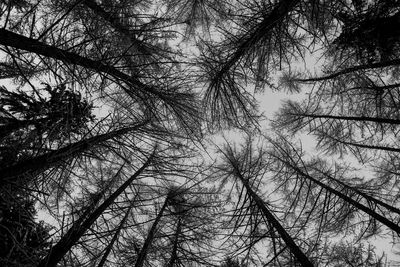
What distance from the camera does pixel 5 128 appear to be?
4.52 metres

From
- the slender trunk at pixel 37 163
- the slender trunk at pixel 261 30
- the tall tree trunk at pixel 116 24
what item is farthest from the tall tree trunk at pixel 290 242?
the tall tree trunk at pixel 116 24

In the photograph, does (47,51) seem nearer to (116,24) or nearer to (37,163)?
(37,163)

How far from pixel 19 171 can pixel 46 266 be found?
1.00 meters

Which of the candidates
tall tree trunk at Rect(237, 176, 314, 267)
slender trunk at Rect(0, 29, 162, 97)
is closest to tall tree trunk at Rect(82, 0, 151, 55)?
slender trunk at Rect(0, 29, 162, 97)

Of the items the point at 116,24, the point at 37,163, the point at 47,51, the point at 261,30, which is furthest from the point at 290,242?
the point at 116,24

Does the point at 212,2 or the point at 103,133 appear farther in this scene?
the point at 212,2

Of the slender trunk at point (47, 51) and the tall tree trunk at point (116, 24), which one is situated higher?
the tall tree trunk at point (116, 24)

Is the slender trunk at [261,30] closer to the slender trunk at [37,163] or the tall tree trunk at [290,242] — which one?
the tall tree trunk at [290,242]

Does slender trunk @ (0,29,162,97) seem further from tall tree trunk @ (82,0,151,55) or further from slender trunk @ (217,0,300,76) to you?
slender trunk @ (217,0,300,76)

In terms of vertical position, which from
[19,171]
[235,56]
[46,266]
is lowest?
[46,266]

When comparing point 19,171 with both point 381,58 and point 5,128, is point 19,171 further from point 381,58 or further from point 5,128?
point 381,58

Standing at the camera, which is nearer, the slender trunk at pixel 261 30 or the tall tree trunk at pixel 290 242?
the tall tree trunk at pixel 290 242

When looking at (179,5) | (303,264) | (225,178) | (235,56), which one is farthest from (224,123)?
(179,5)

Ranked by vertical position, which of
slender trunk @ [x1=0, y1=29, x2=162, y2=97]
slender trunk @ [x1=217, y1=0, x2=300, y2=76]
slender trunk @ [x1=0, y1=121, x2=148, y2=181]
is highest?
slender trunk @ [x1=217, y1=0, x2=300, y2=76]
